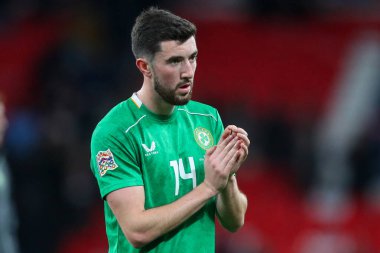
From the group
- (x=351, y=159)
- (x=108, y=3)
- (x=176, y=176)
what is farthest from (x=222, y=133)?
(x=108, y=3)

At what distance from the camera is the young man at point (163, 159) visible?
178 inches

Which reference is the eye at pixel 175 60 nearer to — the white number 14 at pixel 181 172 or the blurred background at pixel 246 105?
the white number 14 at pixel 181 172

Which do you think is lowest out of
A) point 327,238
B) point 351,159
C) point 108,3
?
point 327,238

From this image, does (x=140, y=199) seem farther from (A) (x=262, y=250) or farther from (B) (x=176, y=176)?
(A) (x=262, y=250)

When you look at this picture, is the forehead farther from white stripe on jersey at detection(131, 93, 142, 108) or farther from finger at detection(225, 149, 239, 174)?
finger at detection(225, 149, 239, 174)

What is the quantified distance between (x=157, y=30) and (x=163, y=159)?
2.05ft

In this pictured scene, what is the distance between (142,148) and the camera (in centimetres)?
465

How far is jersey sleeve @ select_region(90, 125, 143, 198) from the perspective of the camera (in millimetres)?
4578

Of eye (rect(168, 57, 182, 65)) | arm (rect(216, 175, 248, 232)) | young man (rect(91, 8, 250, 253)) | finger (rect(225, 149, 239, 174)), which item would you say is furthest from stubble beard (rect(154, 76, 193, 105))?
arm (rect(216, 175, 248, 232))

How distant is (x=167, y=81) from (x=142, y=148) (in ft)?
1.13

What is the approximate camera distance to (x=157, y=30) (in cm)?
464

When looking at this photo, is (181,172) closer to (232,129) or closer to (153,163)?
(153,163)

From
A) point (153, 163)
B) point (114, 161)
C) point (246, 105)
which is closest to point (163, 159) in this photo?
point (153, 163)

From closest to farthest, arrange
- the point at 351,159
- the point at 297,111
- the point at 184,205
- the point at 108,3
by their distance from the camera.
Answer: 1. the point at 184,205
2. the point at 351,159
3. the point at 297,111
4. the point at 108,3
